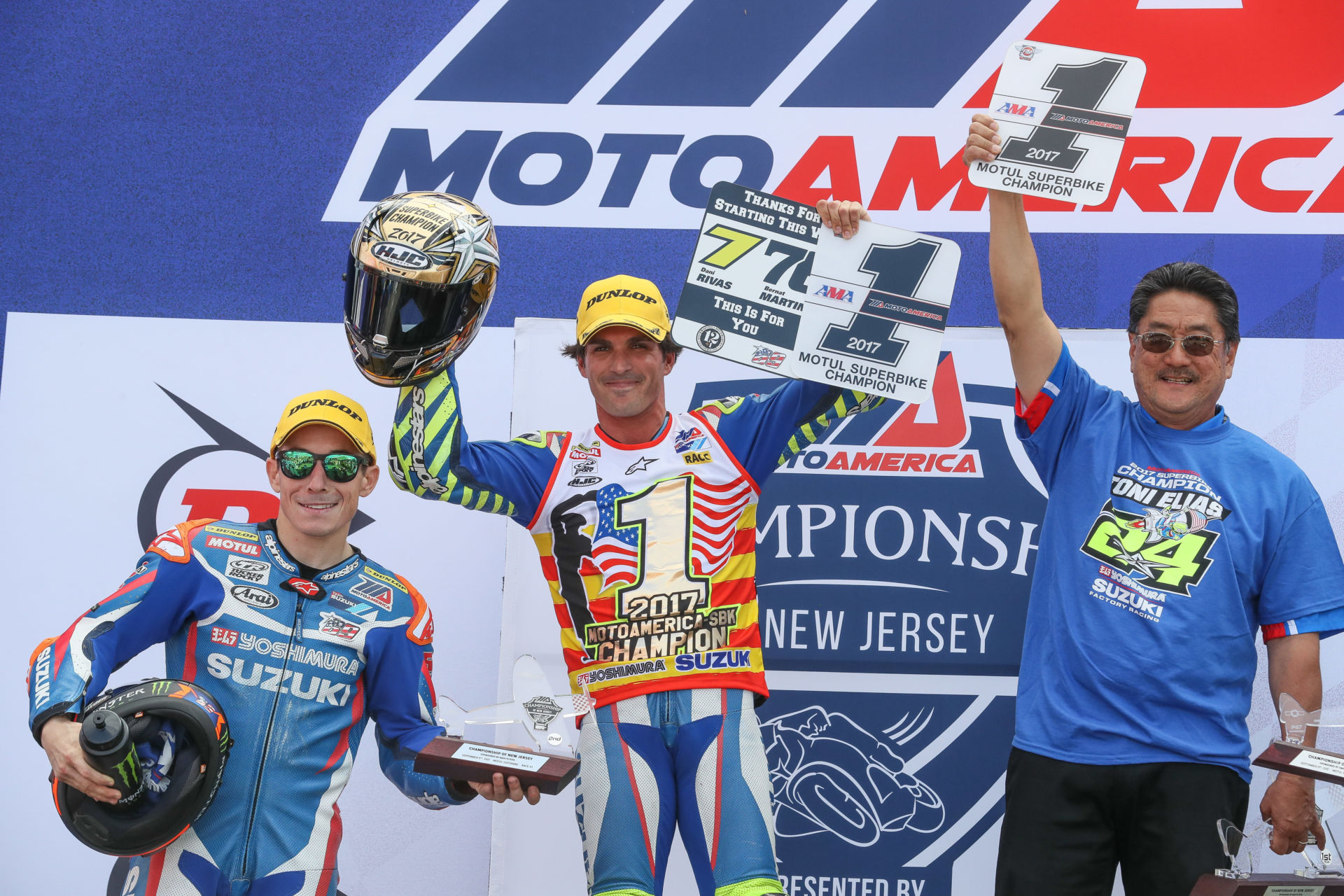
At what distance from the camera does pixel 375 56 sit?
3.57 metres

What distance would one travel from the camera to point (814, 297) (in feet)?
8.01

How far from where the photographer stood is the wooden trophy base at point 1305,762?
1891 mm

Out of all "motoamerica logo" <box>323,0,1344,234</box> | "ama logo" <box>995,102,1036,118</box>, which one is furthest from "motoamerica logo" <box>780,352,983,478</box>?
"ama logo" <box>995,102,1036,118</box>

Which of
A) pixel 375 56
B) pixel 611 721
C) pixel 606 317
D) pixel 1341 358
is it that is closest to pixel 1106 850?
pixel 611 721

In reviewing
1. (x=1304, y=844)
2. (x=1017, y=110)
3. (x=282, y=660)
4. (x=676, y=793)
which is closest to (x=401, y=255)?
(x=282, y=660)

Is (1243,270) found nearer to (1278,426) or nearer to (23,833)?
(1278,426)

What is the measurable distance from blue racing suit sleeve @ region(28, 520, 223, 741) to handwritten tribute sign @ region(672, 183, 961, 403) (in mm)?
1111

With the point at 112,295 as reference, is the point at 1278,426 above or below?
below

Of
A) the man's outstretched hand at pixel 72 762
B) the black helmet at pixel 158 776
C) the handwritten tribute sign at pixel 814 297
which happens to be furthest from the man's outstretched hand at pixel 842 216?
the man's outstretched hand at pixel 72 762

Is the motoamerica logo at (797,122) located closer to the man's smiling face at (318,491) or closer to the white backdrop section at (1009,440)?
the white backdrop section at (1009,440)

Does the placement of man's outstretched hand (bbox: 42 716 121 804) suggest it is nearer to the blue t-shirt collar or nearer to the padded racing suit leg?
the padded racing suit leg

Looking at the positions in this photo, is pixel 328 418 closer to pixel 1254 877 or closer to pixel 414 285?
pixel 414 285

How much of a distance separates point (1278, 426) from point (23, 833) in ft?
12.9

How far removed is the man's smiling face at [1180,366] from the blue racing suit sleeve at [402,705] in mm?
1617
